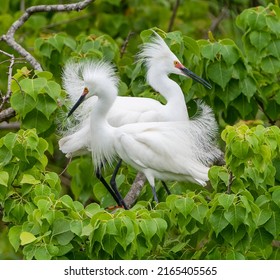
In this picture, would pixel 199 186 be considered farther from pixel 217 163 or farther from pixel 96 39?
pixel 96 39

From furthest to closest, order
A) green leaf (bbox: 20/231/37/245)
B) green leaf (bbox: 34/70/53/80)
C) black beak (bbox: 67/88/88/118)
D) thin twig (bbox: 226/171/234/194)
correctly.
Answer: black beak (bbox: 67/88/88/118)
green leaf (bbox: 34/70/53/80)
thin twig (bbox: 226/171/234/194)
green leaf (bbox: 20/231/37/245)

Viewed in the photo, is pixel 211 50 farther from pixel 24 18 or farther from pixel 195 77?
pixel 24 18

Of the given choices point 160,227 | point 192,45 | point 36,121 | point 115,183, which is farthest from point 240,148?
point 115,183

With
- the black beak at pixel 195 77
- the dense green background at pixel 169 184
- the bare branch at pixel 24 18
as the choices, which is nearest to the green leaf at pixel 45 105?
the dense green background at pixel 169 184

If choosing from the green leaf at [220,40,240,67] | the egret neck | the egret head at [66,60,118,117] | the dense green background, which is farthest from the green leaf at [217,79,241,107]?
the egret head at [66,60,118,117]

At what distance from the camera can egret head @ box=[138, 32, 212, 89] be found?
5383 mm

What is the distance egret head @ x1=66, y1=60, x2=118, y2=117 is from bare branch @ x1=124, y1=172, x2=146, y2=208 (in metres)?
0.48

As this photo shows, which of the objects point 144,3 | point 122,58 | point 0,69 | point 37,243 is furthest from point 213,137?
point 144,3

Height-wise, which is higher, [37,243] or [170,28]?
[37,243]

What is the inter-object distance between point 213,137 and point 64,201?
1.20 m

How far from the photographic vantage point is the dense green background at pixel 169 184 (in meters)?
3.89

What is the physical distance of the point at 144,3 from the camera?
7.75 metres

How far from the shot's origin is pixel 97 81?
491cm

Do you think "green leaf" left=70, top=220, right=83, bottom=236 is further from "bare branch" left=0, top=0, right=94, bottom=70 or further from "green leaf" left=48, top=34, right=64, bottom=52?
"green leaf" left=48, top=34, right=64, bottom=52
